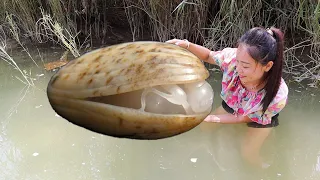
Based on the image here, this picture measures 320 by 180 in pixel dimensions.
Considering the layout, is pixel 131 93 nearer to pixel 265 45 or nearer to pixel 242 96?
pixel 265 45

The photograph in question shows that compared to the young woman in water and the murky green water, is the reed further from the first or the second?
the young woman in water

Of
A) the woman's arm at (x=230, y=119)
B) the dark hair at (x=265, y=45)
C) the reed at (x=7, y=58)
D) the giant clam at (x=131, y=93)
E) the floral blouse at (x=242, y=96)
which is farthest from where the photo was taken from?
the reed at (x=7, y=58)

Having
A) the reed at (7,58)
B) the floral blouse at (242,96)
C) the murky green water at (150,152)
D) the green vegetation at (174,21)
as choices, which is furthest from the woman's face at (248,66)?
the reed at (7,58)

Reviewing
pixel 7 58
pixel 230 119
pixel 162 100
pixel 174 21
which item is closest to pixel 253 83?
pixel 230 119

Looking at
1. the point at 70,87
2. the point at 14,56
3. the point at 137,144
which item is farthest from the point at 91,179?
the point at 14,56

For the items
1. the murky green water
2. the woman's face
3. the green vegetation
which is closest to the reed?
the green vegetation

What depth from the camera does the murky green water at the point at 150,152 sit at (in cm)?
207

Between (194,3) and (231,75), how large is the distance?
3.02 ft

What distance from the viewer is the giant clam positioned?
928 millimetres

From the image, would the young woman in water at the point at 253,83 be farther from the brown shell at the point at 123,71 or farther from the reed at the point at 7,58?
the reed at the point at 7,58

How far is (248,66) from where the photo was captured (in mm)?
1776

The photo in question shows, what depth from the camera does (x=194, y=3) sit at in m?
2.87

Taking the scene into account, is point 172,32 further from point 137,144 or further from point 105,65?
point 105,65

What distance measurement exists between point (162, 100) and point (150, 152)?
129cm
